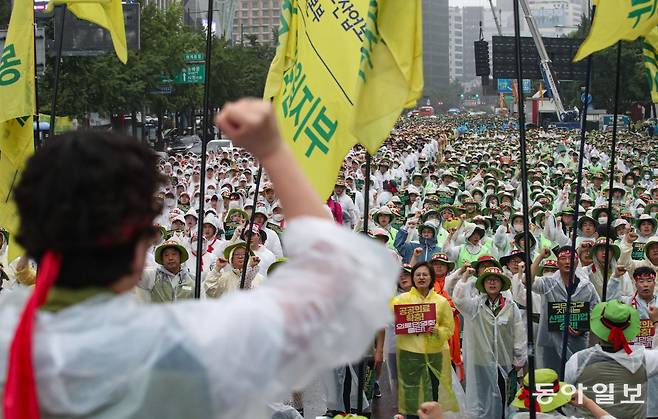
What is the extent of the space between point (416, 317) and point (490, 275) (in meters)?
0.68

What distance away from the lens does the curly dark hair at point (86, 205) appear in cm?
180

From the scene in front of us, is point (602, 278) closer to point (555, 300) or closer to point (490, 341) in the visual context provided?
point (555, 300)

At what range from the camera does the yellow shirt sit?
876 cm

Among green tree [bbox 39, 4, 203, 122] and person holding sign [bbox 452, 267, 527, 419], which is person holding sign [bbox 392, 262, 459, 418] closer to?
person holding sign [bbox 452, 267, 527, 419]

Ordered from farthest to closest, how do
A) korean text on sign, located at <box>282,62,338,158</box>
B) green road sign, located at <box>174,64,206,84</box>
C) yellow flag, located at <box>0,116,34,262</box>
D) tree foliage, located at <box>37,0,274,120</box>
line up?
green road sign, located at <box>174,64,206,84</box>
tree foliage, located at <box>37,0,274,120</box>
yellow flag, located at <box>0,116,34,262</box>
korean text on sign, located at <box>282,62,338,158</box>

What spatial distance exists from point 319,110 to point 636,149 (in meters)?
32.7

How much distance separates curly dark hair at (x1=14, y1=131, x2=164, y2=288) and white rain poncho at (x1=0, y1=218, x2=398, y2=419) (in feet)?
0.21

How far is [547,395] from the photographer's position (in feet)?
18.2

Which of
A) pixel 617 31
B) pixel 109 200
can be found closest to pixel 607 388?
pixel 617 31

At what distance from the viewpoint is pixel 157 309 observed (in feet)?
6.04

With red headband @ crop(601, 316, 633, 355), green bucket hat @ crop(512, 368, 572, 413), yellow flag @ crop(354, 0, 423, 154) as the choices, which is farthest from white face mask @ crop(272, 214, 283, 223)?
yellow flag @ crop(354, 0, 423, 154)

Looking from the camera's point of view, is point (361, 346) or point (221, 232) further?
point (221, 232)

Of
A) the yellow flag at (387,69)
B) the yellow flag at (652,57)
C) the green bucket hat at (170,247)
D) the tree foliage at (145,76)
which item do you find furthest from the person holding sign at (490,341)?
the tree foliage at (145,76)

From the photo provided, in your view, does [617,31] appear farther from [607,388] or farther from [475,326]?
[475,326]
